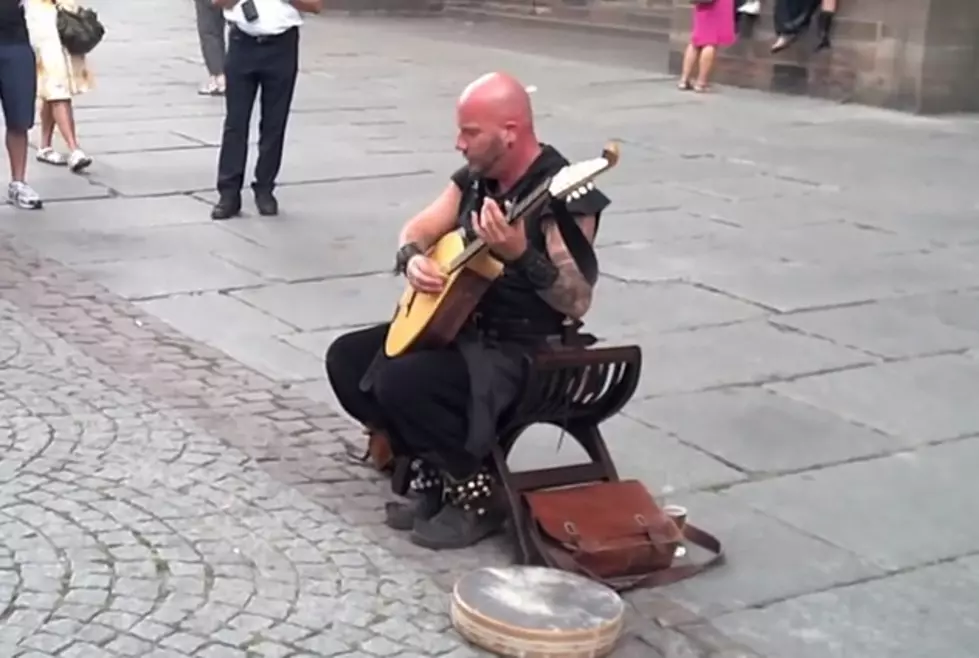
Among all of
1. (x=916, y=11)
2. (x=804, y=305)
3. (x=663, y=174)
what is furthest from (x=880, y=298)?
(x=916, y=11)

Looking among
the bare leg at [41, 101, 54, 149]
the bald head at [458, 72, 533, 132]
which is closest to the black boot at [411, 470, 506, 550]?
the bald head at [458, 72, 533, 132]

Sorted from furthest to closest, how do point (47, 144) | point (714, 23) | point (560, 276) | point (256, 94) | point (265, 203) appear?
1. point (714, 23)
2. point (47, 144)
3. point (265, 203)
4. point (256, 94)
5. point (560, 276)

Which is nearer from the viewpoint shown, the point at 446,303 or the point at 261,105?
the point at 446,303

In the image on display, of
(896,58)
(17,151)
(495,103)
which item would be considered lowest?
(17,151)

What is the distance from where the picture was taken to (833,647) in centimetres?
401

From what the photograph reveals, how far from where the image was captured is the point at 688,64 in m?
15.0

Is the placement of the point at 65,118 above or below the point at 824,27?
below

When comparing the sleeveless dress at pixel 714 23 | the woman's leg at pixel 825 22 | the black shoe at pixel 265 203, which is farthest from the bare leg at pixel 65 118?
the woman's leg at pixel 825 22

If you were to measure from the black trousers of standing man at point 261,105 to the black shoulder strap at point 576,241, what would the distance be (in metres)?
4.53

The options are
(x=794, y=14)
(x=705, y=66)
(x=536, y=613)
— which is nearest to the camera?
(x=536, y=613)

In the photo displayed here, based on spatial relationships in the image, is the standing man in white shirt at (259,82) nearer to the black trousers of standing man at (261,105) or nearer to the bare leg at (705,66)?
the black trousers of standing man at (261,105)

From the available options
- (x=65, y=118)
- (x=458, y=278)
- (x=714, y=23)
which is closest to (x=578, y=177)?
(x=458, y=278)

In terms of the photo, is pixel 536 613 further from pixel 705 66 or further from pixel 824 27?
pixel 705 66

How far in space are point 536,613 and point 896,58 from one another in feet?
35.1
